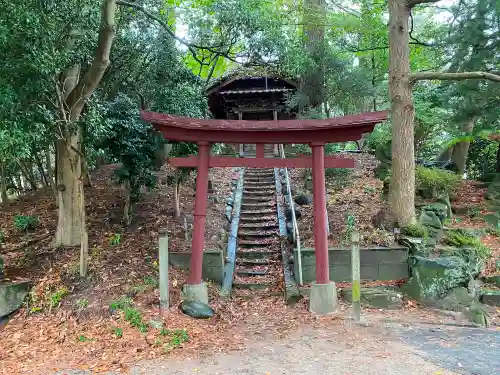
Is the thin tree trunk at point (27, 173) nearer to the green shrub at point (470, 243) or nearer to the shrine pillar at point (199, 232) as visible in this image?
the shrine pillar at point (199, 232)

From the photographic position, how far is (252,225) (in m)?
9.83

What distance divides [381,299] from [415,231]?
69.7 inches

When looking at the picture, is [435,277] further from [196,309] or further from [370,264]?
[196,309]

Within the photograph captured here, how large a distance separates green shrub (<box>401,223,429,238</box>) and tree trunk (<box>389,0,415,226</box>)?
142 mm

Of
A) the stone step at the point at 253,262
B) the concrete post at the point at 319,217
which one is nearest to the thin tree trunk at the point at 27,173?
the stone step at the point at 253,262

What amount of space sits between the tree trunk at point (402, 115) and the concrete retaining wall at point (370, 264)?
86 cm

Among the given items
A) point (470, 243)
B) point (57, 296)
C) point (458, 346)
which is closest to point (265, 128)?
point (458, 346)

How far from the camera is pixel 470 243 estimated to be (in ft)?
25.7

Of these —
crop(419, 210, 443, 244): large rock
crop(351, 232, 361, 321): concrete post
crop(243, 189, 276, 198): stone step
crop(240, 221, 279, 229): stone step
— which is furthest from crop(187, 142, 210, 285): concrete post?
crop(243, 189, 276, 198): stone step

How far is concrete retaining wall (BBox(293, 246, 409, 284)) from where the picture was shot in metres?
7.35

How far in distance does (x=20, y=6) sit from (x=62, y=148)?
10.9 feet

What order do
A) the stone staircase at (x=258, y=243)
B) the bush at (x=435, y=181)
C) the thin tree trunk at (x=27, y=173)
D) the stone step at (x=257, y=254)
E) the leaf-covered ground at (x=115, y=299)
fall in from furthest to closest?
the thin tree trunk at (x=27, y=173), the bush at (x=435, y=181), the stone step at (x=257, y=254), the stone staircase at (x=258, y=243), the leaf-covered ground at (x=115, y=299)

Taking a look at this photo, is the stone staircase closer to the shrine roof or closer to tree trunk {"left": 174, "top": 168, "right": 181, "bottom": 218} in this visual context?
tree trunk {"left": 174, "top": 168, "right": 181, "bottom": 218}

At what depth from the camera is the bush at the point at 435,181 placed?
31.8 feet
